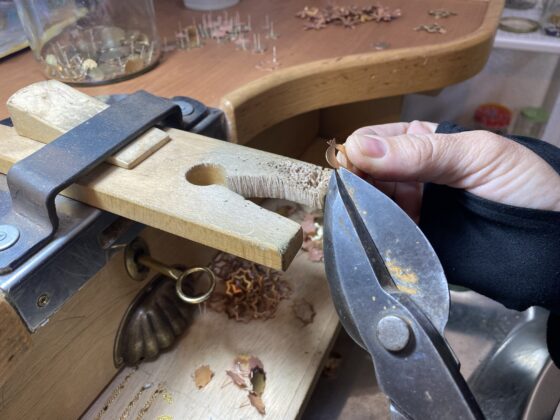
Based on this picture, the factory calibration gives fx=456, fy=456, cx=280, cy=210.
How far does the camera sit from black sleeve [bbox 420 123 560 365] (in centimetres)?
39

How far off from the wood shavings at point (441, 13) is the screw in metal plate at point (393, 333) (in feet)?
2.02

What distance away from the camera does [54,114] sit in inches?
15.2

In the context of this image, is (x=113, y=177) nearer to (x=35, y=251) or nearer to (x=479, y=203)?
(x=35, y=251)

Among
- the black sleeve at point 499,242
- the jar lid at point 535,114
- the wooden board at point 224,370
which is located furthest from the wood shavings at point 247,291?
the jar lid at point 535,114

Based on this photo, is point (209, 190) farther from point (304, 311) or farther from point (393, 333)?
point (304, 311)

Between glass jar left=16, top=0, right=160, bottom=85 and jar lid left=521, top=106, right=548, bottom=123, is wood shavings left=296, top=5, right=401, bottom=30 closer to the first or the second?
glass jar left=16, top=0, right=160, bottom=85

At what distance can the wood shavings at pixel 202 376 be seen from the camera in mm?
490

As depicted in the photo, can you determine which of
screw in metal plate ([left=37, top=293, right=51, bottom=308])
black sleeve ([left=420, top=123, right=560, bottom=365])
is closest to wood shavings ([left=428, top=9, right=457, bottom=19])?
black sleeve ([left=420, top=123, right=560, bottom=365])

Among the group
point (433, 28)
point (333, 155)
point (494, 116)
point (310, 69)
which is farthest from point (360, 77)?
point (494, 116)

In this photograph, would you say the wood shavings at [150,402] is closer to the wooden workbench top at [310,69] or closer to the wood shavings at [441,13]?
the wooden workbench top at [310,69]

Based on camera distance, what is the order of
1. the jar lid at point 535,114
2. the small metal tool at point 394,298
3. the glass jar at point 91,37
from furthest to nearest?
the jar lid at point 535,114 < the glass jar at point 91,37 < the small metal tool at point 394,298

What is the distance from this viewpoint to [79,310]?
415mm

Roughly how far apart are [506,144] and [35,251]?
1.28ft

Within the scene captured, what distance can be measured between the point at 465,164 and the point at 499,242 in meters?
0.08
